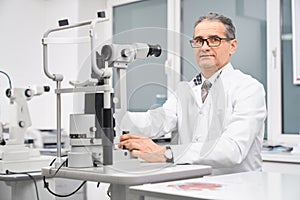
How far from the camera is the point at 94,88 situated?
1.59 meters

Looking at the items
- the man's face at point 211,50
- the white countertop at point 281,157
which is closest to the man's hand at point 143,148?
the man's face at point 211,50

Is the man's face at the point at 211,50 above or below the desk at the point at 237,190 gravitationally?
above

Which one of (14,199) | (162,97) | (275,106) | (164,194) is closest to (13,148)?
(14,199)

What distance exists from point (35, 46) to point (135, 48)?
117 inches

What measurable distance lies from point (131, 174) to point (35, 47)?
3193 millimetres

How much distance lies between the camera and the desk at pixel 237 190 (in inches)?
47.0

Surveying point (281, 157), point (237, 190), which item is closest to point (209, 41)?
point (237, 190)

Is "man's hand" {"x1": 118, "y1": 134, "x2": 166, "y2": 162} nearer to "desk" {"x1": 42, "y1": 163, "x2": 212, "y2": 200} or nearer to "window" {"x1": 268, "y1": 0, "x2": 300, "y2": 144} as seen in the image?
"desk" {"x1": 42, "y1": 163, "x2": 212, "y2": 200}

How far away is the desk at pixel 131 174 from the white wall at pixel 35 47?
2.53m

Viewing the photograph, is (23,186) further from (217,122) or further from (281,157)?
(281,157)

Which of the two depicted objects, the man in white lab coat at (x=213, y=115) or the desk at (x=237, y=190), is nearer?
the desk at (x=237, y=190)

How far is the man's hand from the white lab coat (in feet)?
0.25

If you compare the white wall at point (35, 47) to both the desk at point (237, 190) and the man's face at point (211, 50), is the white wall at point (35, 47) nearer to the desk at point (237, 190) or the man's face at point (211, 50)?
the man's face at point (211, 50)

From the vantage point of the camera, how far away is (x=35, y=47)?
438 centimetres
